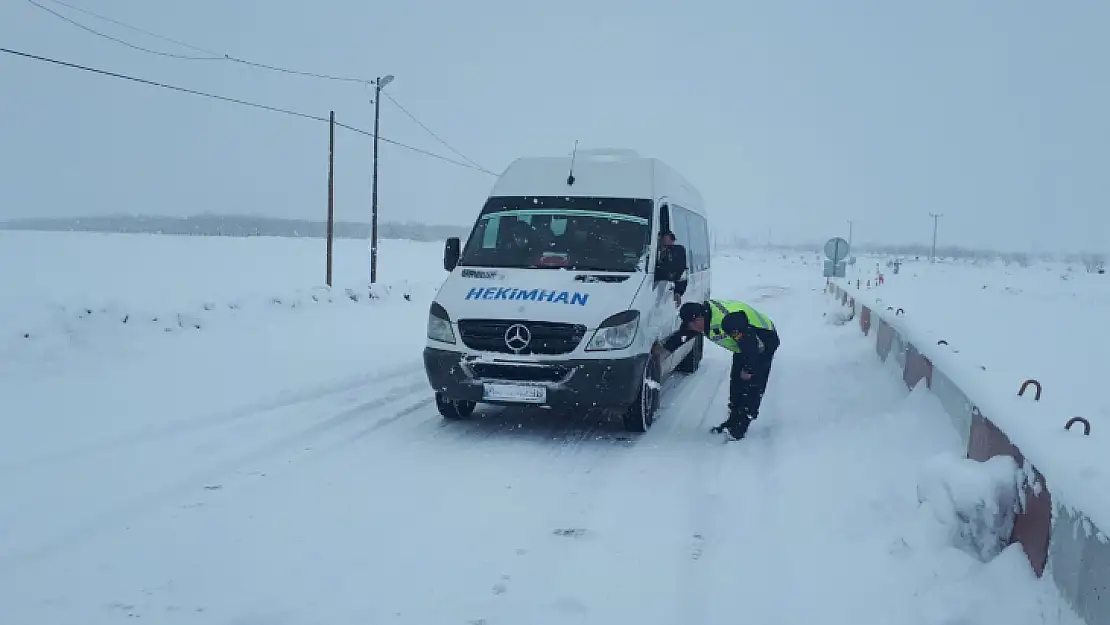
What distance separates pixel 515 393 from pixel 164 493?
2789mm

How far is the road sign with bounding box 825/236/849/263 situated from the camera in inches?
1005

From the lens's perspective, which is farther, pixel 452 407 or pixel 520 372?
pixel 452 407

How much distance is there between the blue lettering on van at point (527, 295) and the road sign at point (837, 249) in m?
20.5

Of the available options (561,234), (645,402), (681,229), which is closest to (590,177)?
(561,234)

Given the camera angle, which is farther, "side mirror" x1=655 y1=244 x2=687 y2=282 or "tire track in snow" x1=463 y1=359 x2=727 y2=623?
"side mirror" x1=655 y1=244 x2=687 y2=282

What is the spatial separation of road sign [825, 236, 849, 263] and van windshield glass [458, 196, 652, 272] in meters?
19.1

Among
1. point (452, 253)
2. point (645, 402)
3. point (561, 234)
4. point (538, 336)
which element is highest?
point (561, 234)

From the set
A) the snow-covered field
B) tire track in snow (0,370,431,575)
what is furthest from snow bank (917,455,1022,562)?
A: tire track in snow (0,370,431,575)

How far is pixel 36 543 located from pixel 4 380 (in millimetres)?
5515

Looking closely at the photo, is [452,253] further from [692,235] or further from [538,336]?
[692,235]

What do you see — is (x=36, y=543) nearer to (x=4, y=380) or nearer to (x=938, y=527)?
(x=938, y=527)

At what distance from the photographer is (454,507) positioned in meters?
5.16

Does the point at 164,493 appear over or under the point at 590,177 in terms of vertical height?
under

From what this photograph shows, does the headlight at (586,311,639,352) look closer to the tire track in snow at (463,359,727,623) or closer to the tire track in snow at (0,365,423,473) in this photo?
the tire track in snow at (463,359,727,623)
